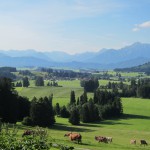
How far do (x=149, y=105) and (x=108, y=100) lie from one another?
75.1 ft

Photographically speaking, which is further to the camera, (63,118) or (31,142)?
(63,118)

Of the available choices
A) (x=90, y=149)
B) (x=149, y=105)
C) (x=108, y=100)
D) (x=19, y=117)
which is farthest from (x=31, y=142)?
(x=149, y=105)

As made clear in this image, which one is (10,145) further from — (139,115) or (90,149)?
(139,115)

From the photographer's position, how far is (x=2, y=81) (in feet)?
295

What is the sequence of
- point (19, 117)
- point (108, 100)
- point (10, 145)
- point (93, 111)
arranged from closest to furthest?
1. point (10, 145)
2. point (19, 117)
3. point (93, 111)
4. point (108, 100)

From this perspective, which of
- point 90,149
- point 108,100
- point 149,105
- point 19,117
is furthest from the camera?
point 149,105

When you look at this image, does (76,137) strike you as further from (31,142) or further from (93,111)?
(93,111)

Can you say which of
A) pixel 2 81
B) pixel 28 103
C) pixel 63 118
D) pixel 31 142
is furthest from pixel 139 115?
pixel 31 142

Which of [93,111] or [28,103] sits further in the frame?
[93,111]

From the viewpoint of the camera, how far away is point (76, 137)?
5322 cm

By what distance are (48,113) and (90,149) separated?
144 ft

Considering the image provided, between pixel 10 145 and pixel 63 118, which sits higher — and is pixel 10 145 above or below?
above

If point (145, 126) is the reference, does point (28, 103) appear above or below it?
above

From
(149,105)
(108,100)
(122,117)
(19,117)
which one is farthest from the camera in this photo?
(149,105)
